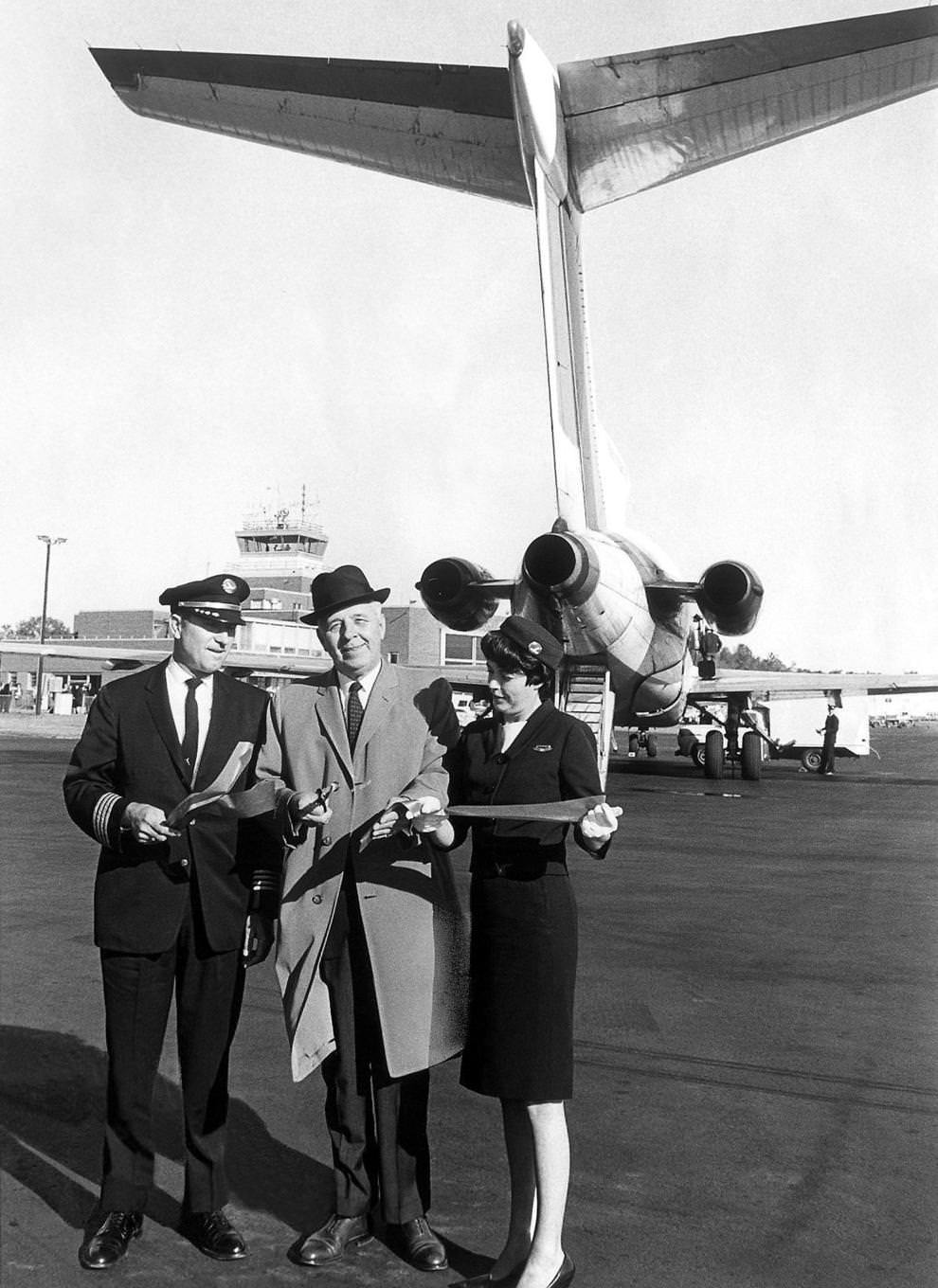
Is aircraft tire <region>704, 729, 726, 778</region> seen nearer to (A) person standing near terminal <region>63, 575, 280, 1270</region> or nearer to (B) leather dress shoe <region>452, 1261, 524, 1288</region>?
(A) person standing near terminal <region>63, 575, 280, 1270</region>

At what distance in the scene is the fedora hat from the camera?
3.79 m

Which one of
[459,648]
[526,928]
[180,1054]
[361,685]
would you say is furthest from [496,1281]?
[459,648]

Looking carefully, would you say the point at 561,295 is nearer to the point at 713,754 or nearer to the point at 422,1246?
the point at 422,1246

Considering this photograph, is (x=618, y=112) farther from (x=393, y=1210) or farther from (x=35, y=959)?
(x=393, y=1210)

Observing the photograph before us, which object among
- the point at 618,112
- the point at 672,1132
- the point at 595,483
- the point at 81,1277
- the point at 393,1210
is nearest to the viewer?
the point at 81,1277

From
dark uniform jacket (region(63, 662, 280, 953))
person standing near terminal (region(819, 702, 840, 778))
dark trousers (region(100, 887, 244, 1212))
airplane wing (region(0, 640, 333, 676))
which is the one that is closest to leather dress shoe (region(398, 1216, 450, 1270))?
dark trousers (region(100, 887, 244, 1212))

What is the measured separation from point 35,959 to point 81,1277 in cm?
388

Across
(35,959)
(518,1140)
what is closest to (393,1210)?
(518,1140)

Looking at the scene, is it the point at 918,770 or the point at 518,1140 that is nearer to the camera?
the point at 518,1140

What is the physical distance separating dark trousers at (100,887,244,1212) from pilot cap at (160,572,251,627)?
0.95 meters

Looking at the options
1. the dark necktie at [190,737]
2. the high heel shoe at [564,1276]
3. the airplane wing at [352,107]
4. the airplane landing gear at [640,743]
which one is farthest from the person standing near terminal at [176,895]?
the airplane landing gear at [640,743]

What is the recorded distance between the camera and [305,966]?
3.58 metres

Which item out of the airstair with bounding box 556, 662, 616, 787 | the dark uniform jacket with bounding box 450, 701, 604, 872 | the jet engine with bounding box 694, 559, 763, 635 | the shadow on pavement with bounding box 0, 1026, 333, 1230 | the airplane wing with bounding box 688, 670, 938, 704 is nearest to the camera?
the dark uniform jacket with bounding box 450, 701, 604, 872

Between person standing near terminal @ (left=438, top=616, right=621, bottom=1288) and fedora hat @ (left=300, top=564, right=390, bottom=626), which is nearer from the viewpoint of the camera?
person standing near terminal @ (left=438, top=616, right=621, bottom=1288)
